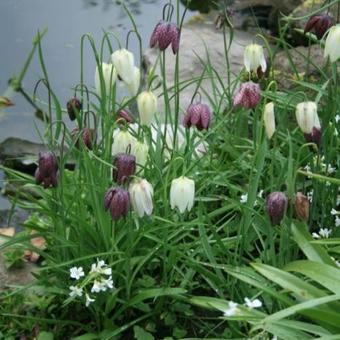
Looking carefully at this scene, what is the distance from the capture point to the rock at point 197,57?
4.47 meters

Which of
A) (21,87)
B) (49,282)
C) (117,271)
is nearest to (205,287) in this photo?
(117,271)

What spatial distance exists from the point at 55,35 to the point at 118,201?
11.7ft

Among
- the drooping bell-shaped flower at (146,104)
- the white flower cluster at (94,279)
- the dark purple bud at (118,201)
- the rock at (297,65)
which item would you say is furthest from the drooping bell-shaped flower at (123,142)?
the rock at (297,65)

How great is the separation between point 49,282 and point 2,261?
408mm

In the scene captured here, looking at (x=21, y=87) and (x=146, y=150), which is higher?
(x=146, y=150)

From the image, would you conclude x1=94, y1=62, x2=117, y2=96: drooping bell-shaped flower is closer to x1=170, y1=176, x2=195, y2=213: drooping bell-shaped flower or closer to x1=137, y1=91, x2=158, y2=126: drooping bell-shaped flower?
x1=137, y1=91, x2=158, y2=126: drooping bell-shaped flower

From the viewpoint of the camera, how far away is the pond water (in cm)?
466

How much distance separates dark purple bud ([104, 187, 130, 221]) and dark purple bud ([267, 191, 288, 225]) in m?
0.37

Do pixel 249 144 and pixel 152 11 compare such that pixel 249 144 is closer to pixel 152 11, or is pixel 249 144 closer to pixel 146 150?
pixel 146 150

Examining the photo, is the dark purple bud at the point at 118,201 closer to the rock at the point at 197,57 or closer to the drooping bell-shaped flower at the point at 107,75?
the drooping bell-shaped flower at the point at 107,75

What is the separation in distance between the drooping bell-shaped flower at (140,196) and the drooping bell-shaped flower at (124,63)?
Answer: 367 millimetres

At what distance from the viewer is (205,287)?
264cm

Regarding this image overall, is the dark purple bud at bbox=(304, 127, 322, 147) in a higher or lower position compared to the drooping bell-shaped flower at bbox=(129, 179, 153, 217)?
higher

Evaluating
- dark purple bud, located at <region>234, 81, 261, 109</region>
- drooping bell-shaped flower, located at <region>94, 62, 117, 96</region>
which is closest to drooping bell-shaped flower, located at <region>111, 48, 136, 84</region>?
drooping bell-shaped flower, located at <region>94, 62, 117, 96</region>
